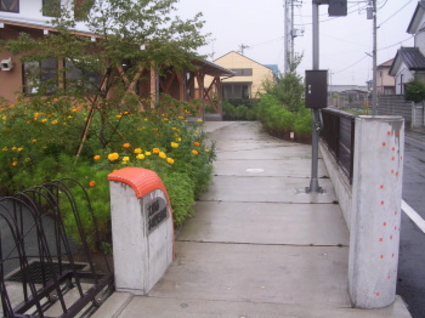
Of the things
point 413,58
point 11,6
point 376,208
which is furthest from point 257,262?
point 413,58

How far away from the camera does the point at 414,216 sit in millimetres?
7238

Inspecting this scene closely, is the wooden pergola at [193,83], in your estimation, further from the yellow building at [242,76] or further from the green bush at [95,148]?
the yellow building at [242,76]

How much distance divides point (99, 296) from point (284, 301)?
5.30ft

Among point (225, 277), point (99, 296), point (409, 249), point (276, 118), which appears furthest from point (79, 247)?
point (276, 118)

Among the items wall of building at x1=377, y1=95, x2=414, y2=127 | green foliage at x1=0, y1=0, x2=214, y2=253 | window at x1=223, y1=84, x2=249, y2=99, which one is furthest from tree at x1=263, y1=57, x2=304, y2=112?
window at x1=223, y1=84, x2=249, y2=99

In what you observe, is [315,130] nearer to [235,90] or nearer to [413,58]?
[413,58]

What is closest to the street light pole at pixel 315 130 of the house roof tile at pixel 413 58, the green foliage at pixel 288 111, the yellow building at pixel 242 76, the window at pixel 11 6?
the green foliage at pixel 288 111

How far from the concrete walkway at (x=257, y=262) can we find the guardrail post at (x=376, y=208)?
0.20 m

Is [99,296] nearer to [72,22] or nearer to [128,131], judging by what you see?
[128,131]

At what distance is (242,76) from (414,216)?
56.5m

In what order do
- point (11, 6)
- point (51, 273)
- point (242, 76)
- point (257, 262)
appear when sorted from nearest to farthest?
point (51, 273)
point (257, 262)
point (11, 6)
point (242, 76)

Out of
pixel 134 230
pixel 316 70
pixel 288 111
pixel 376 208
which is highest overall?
pixel 316 70

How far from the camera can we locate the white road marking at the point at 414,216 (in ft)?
22.3

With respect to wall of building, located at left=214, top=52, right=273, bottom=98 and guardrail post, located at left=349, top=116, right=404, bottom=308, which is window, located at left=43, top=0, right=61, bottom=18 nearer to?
guardrail post, located at left=349, top=116, right=404, bottom=308
